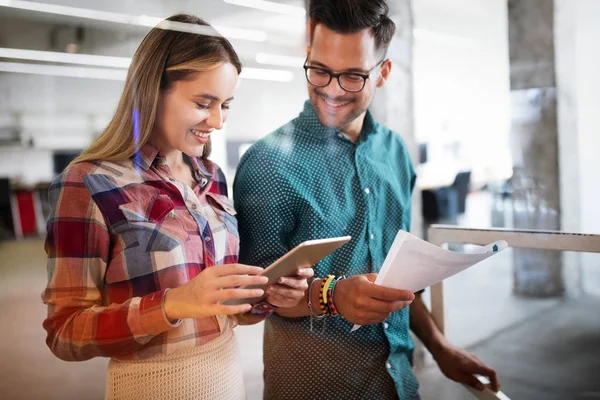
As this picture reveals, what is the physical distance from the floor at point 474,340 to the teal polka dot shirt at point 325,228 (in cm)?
11

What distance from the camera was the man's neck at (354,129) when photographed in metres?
1.40

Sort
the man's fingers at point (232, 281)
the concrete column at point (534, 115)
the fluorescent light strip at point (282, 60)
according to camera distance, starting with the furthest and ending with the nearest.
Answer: the concrete column at point (534, 115)
the fluorescent light strip at point (282, 60)
the man's fingers at point (232, 281)

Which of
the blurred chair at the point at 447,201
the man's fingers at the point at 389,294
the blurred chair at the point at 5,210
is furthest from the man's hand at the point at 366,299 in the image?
the blurred chair at the point at 447,201

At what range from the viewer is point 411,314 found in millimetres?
1619

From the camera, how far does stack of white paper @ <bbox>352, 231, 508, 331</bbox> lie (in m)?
0.99

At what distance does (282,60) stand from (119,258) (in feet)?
1.88

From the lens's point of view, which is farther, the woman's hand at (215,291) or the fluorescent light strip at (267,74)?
the fluorescent light strip at (267,74)

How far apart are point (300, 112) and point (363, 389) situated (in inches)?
27.7

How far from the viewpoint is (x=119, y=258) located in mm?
907

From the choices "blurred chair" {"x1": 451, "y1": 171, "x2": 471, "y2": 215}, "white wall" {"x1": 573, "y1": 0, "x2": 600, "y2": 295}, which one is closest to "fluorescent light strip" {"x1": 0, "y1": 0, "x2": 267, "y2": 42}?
"blurred chair" {"x1": 451, "y1": 171, "x2": 471, "y2": 215}

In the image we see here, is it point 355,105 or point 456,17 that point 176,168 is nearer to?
point 355,105

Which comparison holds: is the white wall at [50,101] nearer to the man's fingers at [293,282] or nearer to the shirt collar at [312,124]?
the shirt collar at [312,124]

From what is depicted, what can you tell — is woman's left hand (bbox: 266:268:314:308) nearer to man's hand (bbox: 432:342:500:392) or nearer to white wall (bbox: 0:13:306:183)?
white wall (bbox: 0:13:306:183)

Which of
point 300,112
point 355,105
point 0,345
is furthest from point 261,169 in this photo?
point 0,345
